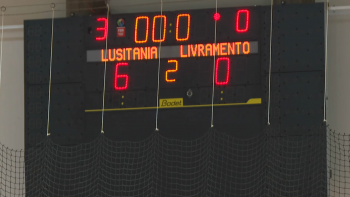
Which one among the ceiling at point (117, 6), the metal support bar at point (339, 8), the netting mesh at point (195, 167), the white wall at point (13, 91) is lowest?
the netting mesh at point (195, 167)

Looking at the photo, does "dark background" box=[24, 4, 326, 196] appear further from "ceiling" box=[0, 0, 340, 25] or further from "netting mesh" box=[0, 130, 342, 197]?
"ceiling" box=[0, 0, 340, 25]

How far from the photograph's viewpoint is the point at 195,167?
6348 millimetres

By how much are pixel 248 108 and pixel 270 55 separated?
0.55 m

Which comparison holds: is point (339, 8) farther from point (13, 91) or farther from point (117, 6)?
point (13, 91)

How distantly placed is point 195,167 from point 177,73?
933 millimetres

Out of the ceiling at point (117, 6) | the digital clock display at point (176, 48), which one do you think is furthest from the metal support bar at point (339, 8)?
the digital clock display at point (176, 48)

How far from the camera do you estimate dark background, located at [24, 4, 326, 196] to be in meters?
6.19

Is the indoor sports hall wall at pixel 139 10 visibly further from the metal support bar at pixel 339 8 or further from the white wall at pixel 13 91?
the metal support bar at pixel 339 8

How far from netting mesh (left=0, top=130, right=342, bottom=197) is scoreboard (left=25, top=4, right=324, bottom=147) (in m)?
0.12

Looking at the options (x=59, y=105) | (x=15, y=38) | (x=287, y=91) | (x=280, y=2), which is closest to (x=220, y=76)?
(x=287, y=91)

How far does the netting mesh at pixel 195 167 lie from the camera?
6.14 metres

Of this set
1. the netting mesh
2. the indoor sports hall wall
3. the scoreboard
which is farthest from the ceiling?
the netting mesh

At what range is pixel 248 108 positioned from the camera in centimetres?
628

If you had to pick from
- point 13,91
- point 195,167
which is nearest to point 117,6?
point 13,91
